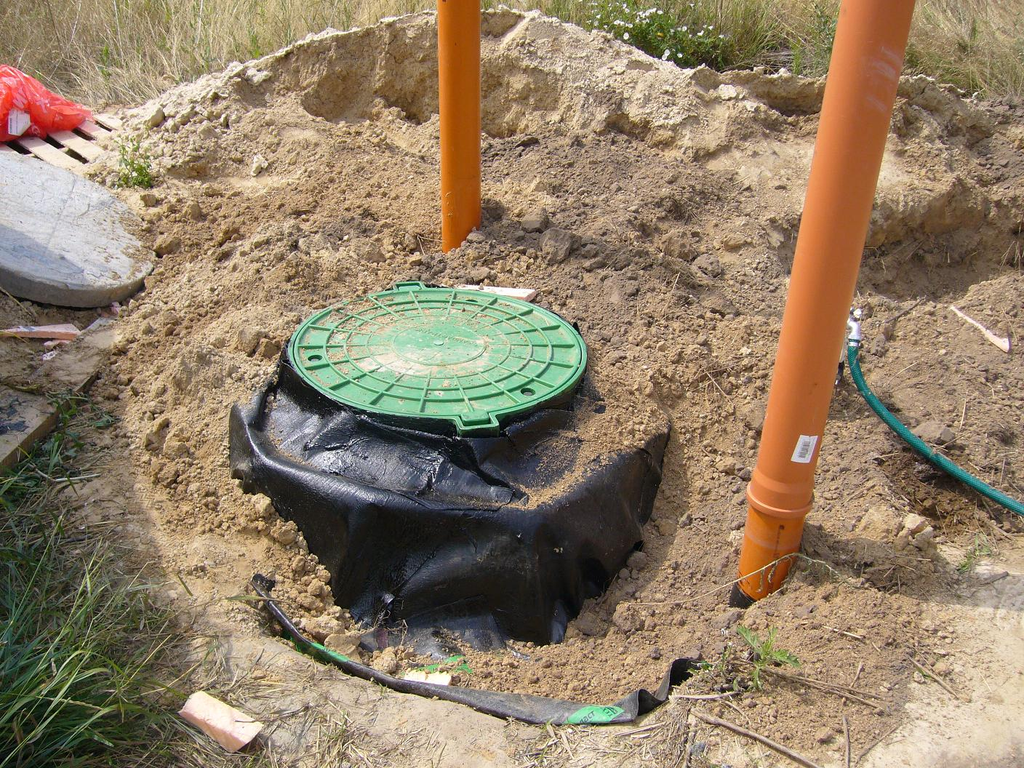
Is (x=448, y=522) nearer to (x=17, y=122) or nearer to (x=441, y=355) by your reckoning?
(x=441, y=355)

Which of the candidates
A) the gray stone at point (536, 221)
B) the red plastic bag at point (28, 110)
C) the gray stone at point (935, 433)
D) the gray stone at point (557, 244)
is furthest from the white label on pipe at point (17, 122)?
the gray stone at point (935, 433)

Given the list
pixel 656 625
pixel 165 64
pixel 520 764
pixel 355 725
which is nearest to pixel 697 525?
pixel 656 625

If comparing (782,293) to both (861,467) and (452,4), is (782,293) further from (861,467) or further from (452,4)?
(452,4)

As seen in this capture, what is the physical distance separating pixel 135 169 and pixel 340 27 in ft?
6.56

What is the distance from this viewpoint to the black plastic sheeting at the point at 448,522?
229 centimetres

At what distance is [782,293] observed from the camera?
11.7ft

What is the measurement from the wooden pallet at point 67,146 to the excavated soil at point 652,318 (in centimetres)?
22

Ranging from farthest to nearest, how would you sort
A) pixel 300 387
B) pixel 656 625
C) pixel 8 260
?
pixel 8 260
pixel 300 387
pixel 656 625

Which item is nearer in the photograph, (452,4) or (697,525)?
(697,525)

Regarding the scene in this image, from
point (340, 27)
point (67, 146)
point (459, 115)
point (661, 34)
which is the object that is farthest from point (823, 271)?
point (340, 27)

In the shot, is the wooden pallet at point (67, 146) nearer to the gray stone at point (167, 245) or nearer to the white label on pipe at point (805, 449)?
the gray stone at point (167, 245)

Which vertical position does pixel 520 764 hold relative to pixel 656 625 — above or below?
above

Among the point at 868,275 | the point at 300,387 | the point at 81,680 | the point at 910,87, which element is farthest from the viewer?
the point at 910,87

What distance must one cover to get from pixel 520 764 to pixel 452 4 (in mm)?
2745
